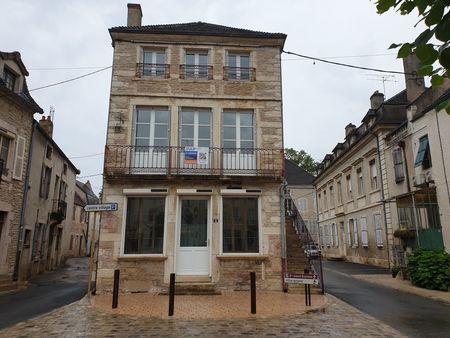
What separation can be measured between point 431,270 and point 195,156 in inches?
326

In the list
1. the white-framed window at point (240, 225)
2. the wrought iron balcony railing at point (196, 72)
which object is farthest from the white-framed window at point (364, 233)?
the wrought iron balcony railing at point (196, 72)

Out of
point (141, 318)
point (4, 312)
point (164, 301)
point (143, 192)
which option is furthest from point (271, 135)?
point (4, 312)

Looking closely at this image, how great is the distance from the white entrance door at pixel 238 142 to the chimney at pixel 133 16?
5092 mm

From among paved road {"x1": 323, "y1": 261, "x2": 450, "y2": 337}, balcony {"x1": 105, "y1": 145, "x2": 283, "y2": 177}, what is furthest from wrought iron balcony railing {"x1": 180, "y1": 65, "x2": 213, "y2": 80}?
paved road {"x1": 323, "y1": 261, "x2": 450, "y2": 337}

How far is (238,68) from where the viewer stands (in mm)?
12047

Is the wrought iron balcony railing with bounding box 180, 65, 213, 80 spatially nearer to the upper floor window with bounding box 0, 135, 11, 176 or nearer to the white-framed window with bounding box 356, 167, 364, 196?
the upper floor window with bounding box 0, 135, 11, 176

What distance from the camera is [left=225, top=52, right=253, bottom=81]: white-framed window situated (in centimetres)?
1202

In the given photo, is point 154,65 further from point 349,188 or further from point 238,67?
point 349,188

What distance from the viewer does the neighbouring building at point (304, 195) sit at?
115 feet

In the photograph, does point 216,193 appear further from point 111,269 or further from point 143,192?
point 111,269

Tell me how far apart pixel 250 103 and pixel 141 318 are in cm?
731

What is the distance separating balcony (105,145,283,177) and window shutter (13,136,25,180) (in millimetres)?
4755

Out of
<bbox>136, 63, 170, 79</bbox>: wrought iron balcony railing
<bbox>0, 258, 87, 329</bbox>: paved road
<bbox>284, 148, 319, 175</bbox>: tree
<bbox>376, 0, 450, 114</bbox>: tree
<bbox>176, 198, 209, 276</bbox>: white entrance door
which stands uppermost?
<bbox>284, 148, 319, 175</bbox>: tree

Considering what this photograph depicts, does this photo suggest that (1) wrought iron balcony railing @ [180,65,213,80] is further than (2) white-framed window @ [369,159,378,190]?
No
